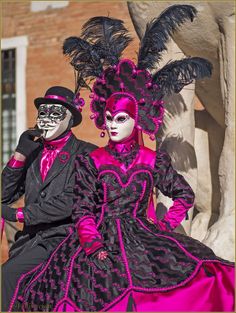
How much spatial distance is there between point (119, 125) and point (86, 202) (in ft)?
0.87

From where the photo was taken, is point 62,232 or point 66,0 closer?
point 62,232

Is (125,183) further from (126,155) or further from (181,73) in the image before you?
(181,73)

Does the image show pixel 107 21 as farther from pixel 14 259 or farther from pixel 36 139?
pixel 14 259

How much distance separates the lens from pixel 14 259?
2.55 metres

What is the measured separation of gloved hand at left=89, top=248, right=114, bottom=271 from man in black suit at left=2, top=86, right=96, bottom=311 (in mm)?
334

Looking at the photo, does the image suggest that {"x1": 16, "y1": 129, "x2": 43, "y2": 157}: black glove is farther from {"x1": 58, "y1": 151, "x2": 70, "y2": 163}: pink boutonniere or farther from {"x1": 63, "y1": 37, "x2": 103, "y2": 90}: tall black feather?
{"x1": 63, "y1": 37, "x2": 103, "y2": 90}: tall black feather

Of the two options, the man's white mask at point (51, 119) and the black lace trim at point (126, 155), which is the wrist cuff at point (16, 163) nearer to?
the man's white mask at point (51, 119)

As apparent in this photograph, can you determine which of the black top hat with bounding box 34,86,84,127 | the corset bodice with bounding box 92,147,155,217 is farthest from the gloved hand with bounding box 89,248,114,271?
the black top hat with bounding box 34,86,84,127

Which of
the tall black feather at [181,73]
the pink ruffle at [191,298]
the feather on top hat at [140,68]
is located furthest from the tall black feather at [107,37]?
the pink ruffle at [191,298]

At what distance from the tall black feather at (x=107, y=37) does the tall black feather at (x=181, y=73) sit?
0.51 ft

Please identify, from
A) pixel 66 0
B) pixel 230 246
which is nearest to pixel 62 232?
pixel 230 246

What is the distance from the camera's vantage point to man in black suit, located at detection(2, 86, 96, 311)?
101 inches

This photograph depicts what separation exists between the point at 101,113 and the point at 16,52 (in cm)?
490

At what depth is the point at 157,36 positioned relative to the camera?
261 centimetres
